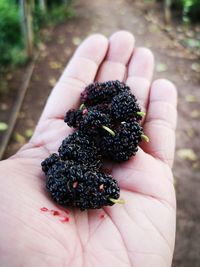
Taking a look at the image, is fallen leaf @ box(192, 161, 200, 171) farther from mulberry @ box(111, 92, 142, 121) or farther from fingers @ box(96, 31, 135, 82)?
mulberry @ box(111, 92, 142, 121)

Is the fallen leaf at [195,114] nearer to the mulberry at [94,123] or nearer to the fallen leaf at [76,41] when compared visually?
the mulberry at [94,123]

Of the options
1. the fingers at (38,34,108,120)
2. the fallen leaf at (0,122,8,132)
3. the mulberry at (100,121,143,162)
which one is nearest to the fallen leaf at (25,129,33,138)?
the fallen leaf at (0,122,8,132)

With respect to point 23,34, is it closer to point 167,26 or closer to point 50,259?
point 167,26

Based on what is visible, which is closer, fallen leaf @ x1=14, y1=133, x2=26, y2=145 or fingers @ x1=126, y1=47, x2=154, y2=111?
fingers @ x1=126, y1=47, x2=154, y2=111

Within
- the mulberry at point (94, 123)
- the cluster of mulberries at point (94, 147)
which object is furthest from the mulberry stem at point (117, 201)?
the mulberry at point (94, 123)

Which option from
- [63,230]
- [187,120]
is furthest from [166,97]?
[187,120]
